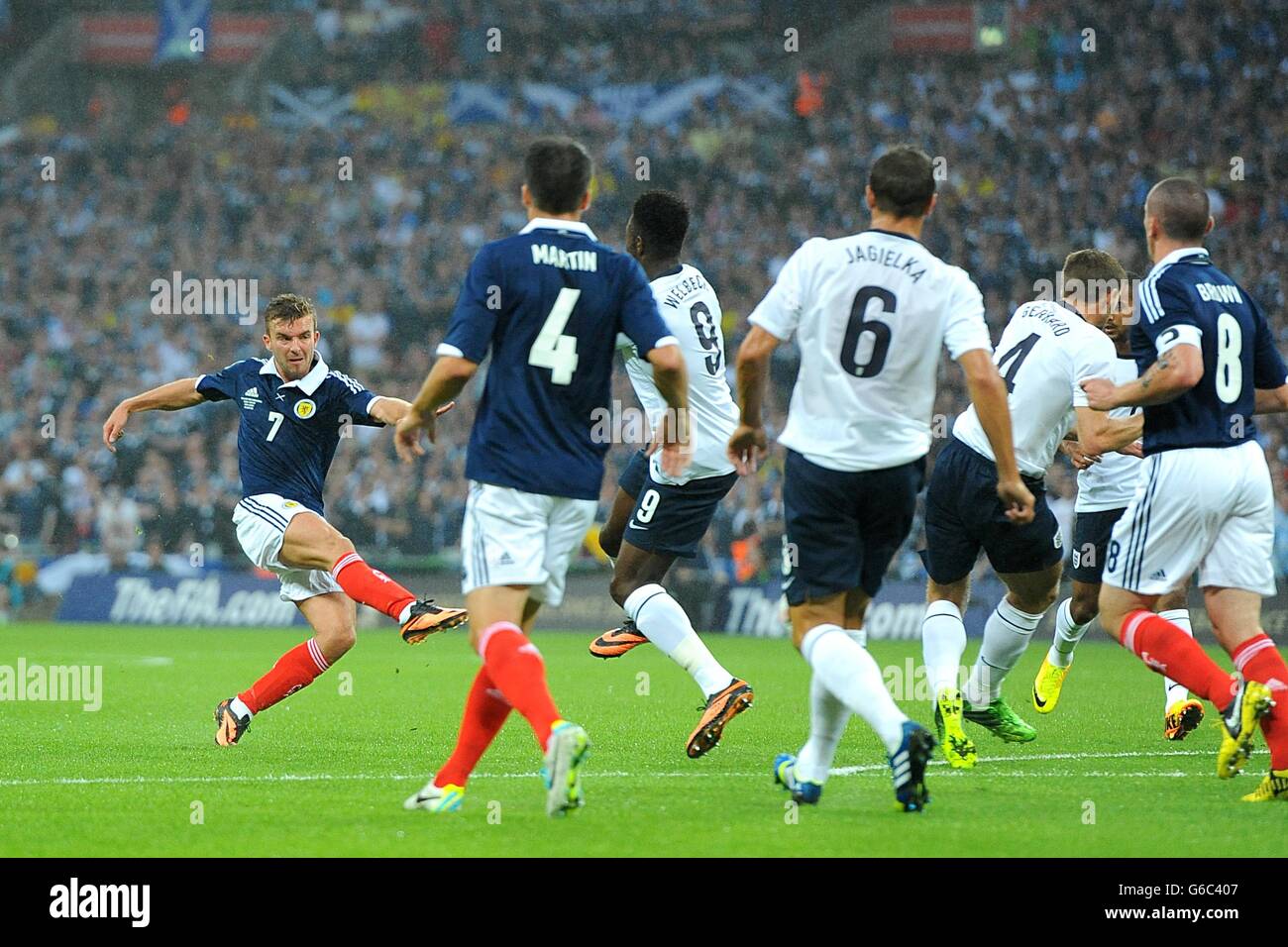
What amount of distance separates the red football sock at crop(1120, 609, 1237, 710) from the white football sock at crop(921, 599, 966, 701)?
1217 mm

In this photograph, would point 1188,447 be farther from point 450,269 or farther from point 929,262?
point 450,269

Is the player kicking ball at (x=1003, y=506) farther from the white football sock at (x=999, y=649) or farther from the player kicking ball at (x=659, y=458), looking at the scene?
the player kicking ball at (x=659, y=458)

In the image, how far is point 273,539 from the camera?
8617 millimetres

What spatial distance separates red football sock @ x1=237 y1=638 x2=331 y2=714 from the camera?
28.1ft

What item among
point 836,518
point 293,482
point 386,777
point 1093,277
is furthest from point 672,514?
point 836,518

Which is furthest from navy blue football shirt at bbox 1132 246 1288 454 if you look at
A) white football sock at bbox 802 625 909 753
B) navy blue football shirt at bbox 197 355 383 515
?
navy blue football shirt at bbox 197 355 383 515

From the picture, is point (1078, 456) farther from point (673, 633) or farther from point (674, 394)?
point (674, 394)

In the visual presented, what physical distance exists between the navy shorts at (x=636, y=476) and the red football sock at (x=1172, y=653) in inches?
123

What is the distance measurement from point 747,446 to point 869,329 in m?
0.66

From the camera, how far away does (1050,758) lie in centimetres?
812

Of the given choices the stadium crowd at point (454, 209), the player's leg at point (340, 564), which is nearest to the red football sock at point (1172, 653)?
the player's leg at point (340, 564)

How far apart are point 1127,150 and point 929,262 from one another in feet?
65.4

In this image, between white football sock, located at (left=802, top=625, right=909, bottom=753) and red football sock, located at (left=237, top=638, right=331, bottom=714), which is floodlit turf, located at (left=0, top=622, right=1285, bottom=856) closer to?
red football sock, located at (left=237, top=638, right=331, bottom=714)
